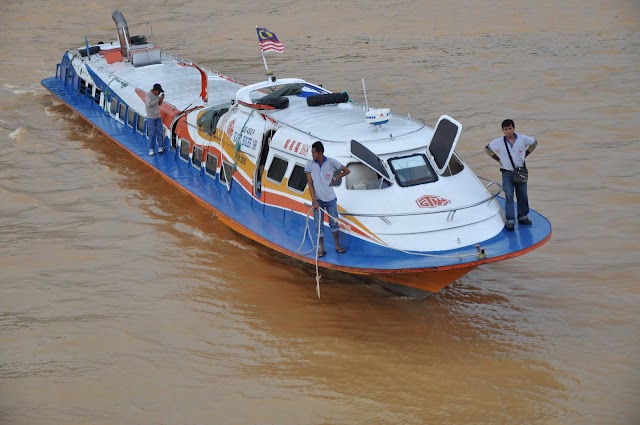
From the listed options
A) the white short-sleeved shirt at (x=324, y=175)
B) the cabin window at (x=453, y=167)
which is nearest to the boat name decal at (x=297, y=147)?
the white short-sleeved shirt at (x=324, y=175)

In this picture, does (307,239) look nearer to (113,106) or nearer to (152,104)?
(152,104)

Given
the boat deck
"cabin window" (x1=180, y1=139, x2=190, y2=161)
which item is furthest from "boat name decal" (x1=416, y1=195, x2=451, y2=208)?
"cabin window" (x1=180, y1=139, x2=190, y2=161)

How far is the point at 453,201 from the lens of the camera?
1033cm

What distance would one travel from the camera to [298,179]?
11242 mm

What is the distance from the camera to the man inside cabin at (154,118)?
15.0m

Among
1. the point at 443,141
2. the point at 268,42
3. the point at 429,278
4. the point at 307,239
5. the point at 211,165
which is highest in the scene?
the point at 268,42

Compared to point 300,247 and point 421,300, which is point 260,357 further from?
point 421,300

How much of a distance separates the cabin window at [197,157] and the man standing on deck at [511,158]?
5859 millimetres

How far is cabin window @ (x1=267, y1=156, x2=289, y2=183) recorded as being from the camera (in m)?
11.6

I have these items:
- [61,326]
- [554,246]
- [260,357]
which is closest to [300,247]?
[260,357]

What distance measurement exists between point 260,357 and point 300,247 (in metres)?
1.67

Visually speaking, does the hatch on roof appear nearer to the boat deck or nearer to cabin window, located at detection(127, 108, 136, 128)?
the boat deck

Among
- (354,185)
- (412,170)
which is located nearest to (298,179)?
(354,185)

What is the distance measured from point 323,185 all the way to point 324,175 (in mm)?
138
